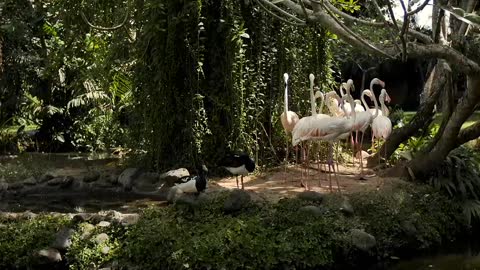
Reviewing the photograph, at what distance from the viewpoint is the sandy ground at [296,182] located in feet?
A: 29.2

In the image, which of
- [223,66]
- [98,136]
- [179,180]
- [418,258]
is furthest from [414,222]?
[98,136]

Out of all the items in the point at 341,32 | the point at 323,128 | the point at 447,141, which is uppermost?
the point at 341,32

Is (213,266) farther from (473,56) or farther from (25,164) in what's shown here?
(25,164)

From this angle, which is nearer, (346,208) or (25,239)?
(25,239)

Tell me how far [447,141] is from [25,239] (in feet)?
19.1

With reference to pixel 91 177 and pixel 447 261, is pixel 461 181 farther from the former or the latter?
pixel 91 177

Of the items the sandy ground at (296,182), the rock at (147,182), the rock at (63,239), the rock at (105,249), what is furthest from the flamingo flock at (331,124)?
the rock at (63,239)

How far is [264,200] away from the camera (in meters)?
7.88

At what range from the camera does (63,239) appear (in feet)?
22.7

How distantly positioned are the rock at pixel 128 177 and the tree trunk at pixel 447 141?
4.37 meters

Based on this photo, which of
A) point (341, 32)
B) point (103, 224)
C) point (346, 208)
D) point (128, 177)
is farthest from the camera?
point (128, 177)

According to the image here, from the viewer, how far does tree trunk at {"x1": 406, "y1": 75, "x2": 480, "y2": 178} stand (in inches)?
321

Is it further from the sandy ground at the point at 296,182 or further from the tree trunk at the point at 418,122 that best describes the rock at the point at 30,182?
the tree trunk at the point at 418,122

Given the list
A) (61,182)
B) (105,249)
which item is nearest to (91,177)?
(61,182)
